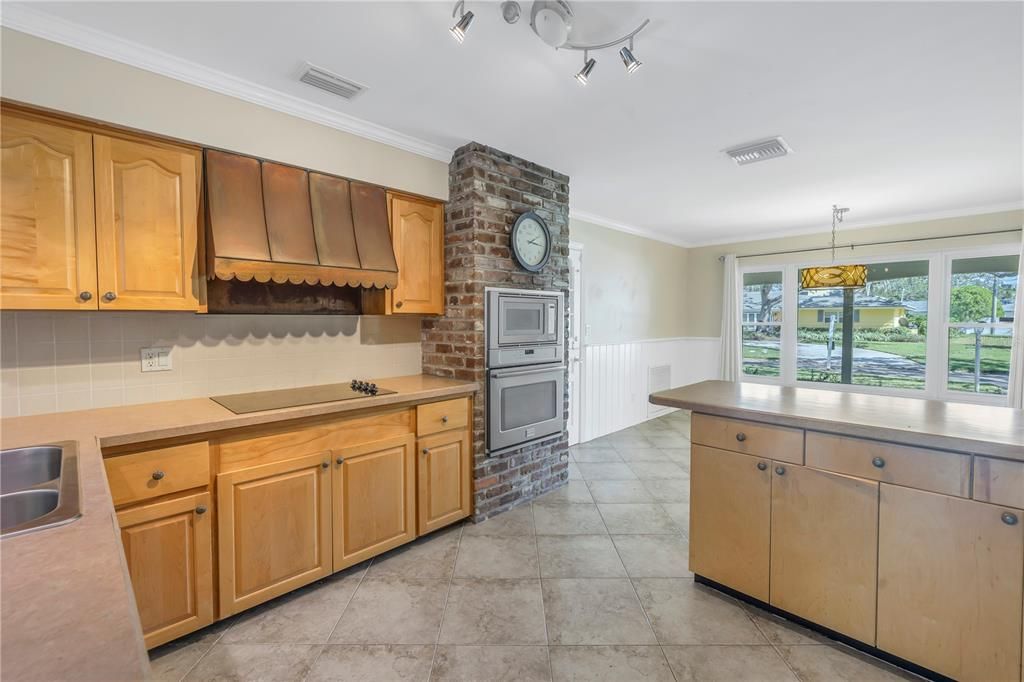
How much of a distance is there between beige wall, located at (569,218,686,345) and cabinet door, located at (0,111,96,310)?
3.61m

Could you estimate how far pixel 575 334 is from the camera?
4523 mm

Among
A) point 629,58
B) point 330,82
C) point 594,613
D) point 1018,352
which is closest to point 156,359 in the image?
point 330,82

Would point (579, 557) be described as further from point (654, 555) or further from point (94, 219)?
point (94, 219)

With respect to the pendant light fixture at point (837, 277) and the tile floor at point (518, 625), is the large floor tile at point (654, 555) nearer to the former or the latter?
the tile floor at point (518, 625)

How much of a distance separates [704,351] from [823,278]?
2.49 m

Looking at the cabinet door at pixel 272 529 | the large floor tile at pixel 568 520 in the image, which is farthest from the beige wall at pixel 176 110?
the large floor tile at pixel 568 520

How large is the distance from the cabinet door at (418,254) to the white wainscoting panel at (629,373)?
2.19 metres

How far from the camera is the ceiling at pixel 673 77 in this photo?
1661 mm

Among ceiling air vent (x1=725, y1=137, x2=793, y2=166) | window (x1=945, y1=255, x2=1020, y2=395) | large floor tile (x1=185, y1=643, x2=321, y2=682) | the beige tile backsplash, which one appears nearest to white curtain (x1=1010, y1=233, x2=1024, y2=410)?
window (x1=945, y1=255, x2=1020, y2=395)

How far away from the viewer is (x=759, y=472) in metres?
1.99

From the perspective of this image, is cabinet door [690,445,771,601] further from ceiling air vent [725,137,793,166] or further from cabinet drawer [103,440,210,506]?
cabinet drawer [103,440,210,506]

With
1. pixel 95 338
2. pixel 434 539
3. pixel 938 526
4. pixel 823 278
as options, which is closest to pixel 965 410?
pixel 938 526

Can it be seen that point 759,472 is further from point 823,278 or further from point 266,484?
point 823,278

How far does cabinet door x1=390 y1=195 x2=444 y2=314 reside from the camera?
2754mm
